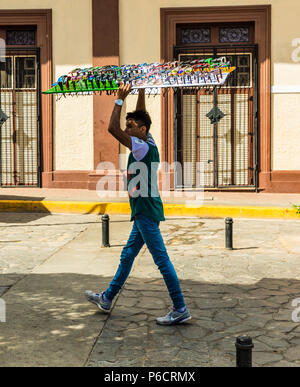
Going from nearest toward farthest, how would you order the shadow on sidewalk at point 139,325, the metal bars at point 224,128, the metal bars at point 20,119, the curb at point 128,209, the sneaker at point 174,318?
the shadow on sidewalk at point 139,325
the sneaker at point 174,318
the curb at point 128,209
the metal bars at point 224,128
the metal bars at point 20,119

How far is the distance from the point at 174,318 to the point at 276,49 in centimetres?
1156

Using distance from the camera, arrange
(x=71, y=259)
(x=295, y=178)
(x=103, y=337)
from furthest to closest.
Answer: (x=295, y=178) < (x=71, y=259) < (x=103, y=337)

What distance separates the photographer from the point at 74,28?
16.0 m

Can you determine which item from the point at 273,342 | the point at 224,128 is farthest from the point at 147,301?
the point at 224,128

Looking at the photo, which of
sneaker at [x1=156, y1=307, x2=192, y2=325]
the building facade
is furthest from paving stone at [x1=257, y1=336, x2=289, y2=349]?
the building facade

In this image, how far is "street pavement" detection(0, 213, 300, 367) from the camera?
467cm

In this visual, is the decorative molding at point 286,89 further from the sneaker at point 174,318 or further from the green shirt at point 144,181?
the sneaker at point 174,318

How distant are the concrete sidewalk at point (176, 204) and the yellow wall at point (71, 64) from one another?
1.53 metres

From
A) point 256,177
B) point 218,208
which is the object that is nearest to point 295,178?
point 256,177

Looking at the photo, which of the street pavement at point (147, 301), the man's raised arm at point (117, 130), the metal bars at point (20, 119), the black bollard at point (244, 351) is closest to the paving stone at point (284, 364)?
the street pavement at point (147, 301)

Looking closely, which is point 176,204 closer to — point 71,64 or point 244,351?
point 71,64

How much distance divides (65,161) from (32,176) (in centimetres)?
102

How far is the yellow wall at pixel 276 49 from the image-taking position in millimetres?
15547

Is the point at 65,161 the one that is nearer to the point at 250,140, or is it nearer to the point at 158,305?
the point at 250,140
